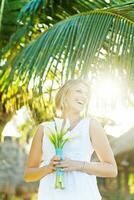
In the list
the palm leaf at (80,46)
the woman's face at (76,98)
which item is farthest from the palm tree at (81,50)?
the woman's face at (76,98)

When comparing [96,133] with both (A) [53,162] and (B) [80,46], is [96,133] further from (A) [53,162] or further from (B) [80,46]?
(B) [80,46]

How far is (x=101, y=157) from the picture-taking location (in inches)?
101

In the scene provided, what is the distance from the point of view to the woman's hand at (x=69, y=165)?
2480 millimetres

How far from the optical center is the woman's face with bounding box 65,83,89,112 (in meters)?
2.61

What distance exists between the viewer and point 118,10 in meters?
4.36

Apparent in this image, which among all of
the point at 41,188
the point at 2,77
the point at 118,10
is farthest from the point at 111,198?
the point at 41,188

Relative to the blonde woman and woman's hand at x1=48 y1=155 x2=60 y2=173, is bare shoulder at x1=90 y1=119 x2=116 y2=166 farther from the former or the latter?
woman's hand at x1=48 y1=155 x2=60 y2=173

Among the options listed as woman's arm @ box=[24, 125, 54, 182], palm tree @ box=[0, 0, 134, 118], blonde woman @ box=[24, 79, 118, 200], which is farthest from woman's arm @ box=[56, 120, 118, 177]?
palm tree @ box=[0, 0, 134, 118]

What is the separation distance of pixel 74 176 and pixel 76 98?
12.1 inches

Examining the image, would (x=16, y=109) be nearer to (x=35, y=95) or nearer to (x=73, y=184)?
(x=35, y=95)

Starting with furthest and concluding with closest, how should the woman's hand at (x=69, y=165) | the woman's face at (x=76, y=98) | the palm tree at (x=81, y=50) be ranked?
the palm tree at (x=81, y=50) → the woman's face at (x=76, y=98) → the woman's hand at (x=69, y=165)

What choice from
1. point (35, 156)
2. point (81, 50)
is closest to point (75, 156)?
point (35, 156)

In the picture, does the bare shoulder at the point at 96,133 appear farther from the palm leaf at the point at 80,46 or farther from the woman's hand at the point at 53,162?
the palm leaf at the point at 80,46

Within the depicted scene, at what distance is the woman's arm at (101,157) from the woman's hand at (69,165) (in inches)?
1.7
